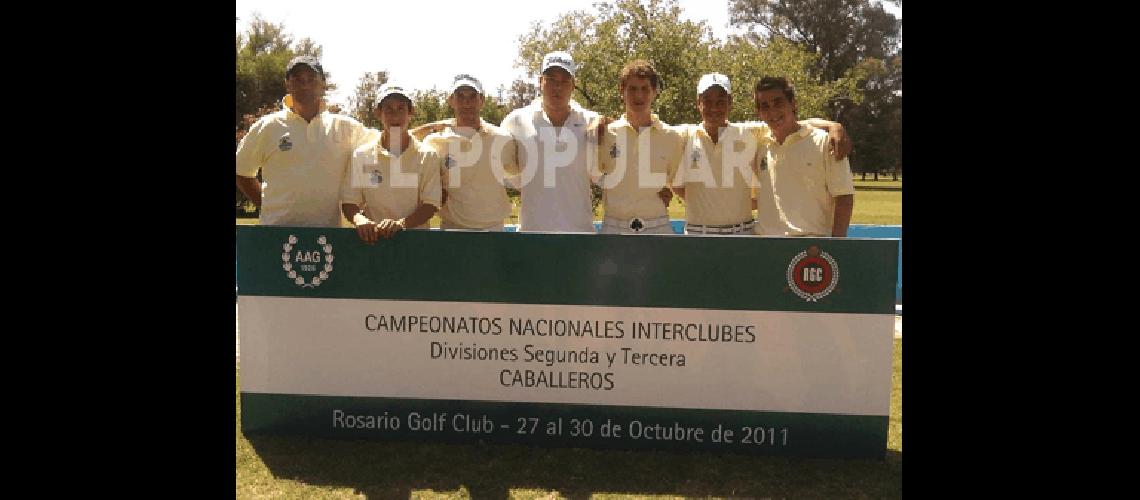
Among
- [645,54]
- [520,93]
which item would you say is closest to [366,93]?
[520,93]

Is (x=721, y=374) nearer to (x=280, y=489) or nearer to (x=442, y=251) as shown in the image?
(x=442, y=251)

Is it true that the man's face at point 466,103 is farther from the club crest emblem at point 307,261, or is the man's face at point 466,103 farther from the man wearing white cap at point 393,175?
the club crest emblem at point 307,261

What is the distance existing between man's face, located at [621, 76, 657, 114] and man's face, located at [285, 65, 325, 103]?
5.99 ft

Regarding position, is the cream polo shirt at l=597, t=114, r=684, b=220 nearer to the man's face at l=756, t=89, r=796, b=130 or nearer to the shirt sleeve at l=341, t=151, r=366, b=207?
the man's face at l=756, t=89, r=796, b=130

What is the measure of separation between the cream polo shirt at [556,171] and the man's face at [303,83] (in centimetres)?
122

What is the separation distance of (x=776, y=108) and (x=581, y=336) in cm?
174

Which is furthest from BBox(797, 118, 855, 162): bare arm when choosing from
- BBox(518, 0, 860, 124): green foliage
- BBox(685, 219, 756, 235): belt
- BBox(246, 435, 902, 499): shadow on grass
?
BBox(518, 0, 860, 124): green foliage

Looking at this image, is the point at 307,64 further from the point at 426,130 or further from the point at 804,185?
the point at 804,185

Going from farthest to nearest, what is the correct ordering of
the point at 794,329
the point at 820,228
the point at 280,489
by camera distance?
1. the point at 820,228
2. the point at 794,329
3. the point at 280,489

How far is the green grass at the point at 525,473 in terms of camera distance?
4473 millimetres

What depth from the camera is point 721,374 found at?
4.85 metres

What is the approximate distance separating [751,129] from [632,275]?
1317 millimetres

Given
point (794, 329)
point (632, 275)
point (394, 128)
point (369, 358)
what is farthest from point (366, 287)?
point (794, 329)

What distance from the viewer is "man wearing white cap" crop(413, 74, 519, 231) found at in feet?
17.9
